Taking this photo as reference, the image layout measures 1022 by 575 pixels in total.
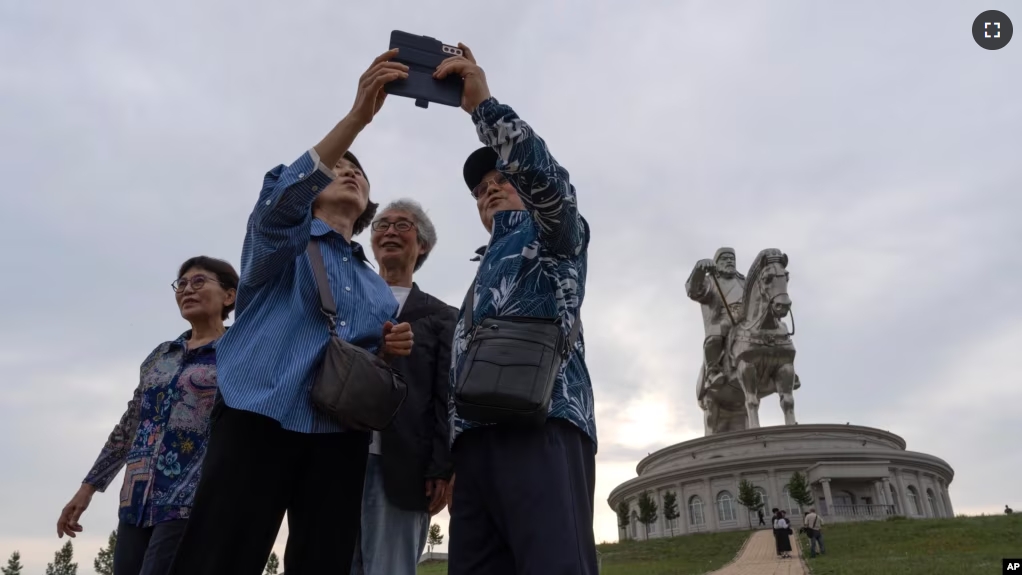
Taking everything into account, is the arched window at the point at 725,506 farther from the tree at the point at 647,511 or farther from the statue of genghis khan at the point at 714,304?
the statue of genghis khan at the point at 714,304

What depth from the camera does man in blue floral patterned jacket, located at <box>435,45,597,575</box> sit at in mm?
2338

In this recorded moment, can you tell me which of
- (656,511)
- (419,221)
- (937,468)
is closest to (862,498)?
(937,468)

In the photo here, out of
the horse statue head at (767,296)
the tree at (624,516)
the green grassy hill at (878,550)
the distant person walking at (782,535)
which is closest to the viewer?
the green grassy hill at (878,550)

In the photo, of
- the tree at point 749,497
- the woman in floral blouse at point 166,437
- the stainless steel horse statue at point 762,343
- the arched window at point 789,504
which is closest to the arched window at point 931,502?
the arched window at point 789,504

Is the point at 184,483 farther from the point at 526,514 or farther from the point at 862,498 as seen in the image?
the point at 862,498

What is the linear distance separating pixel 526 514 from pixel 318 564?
913 millimetres

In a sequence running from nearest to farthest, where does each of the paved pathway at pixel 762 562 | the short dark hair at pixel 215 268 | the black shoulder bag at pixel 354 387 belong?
the black shoulder bag at pixel 354 387 → the short dark hair at pixel 215 268 → the paved pathway at pixel 762 562

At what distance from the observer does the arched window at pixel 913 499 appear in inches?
1040

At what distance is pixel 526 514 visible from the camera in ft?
7.68

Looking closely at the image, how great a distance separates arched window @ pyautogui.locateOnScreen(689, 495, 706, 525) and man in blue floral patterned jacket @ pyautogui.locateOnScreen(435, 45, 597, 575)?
88.9 ft

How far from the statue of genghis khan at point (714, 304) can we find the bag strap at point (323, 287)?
25.6 meters

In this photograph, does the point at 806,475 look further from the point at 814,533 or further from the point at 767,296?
the point at 814,533

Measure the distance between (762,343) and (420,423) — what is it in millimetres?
24141

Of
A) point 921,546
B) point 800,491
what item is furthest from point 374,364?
point 800,491
